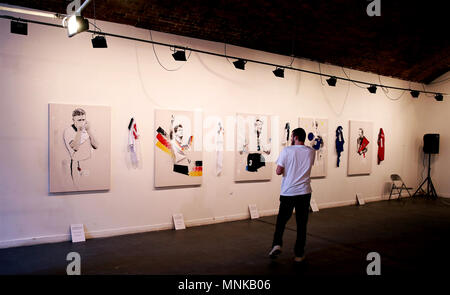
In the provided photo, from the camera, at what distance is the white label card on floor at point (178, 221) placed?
20.0ft

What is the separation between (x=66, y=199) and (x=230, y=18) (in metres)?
4.12

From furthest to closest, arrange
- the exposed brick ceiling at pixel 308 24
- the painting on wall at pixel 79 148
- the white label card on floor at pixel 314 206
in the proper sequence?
the white label card on floor at pixel 314 206
the exposed brick ceiling at pixel 308 24
the painting on wall at pixel 79 148

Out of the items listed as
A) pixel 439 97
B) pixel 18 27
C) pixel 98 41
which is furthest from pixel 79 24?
pixel 439 97

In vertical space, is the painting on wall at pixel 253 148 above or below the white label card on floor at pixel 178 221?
above

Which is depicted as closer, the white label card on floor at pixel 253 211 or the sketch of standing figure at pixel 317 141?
the white label card on floor at pixel 253 211

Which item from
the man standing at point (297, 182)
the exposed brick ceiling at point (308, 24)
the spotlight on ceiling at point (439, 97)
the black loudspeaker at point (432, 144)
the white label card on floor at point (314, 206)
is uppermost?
the exposed brick ceiling at point (308, 24)

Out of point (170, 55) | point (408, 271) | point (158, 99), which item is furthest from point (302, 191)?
point (170, 55)

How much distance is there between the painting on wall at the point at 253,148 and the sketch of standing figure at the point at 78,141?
9.35 ft

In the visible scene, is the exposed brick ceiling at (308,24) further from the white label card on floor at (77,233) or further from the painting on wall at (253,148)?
the white label card on floor at (77,233)

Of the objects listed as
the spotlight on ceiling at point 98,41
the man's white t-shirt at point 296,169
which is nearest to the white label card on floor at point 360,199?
the man's white t-shirt at point 296,169

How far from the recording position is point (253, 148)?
717 cm

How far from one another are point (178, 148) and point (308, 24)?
355 centimetres

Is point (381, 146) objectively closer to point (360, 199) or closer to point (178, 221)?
point (360, 199)
